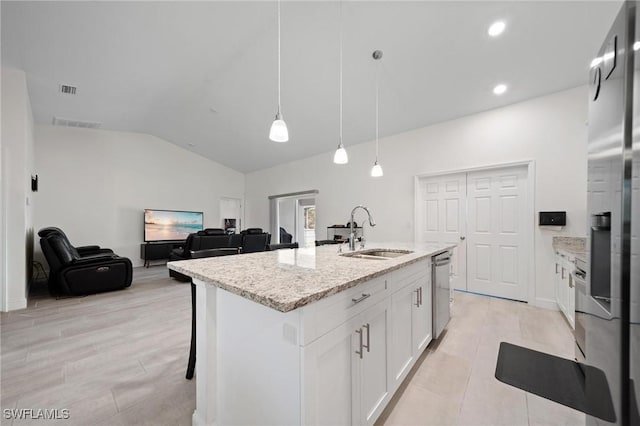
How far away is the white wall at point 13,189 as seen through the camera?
9.95 feet

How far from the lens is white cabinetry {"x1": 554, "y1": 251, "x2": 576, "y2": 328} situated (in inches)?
95.5

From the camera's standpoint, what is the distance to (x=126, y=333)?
2.45 m

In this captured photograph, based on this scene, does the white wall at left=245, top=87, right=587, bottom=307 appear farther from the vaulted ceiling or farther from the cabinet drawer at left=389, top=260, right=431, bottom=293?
the cabinet drawer at left=389, top=260, right=431, bottom=293

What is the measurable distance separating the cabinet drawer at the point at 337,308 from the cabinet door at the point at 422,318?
0.69 m

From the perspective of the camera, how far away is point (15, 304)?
10.1 ft

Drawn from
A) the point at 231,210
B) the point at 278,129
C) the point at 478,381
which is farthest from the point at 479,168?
the point at 231,210

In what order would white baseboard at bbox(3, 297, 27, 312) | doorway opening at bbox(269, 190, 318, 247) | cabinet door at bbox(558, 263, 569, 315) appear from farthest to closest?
doorway opening at bbox(269, 190, 318, 247) < white baseboard at bbox(3, 297, 27, 312) < cabinet door at bbox(558, 263, 569, 315)

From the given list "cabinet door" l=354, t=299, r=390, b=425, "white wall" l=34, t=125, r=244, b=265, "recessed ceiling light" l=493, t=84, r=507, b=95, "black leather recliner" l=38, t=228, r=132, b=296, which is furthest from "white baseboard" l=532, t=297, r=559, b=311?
"white wall" l=34, t=125, r=244, b=265

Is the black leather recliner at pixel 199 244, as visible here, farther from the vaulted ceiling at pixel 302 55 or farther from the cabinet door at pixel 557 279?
the cabinet door at pixel 557 279

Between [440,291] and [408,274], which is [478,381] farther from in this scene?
[408,274]

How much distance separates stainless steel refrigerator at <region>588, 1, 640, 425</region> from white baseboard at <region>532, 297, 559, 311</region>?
321 cm

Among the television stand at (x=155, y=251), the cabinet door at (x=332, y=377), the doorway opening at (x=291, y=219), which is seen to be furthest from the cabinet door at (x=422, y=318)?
the television stand at (x=155, y=251)

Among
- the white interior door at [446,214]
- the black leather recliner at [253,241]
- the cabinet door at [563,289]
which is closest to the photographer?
the cabinet door at [563,289]

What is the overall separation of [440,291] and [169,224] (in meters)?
6.61
